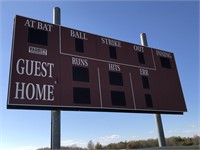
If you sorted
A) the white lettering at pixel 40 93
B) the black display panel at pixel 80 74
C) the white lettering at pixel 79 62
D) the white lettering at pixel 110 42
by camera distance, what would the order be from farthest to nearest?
the white lettering at pixel 110 42, the white lettering at pixel 79 62, the black display panel at pixel 80 74, the white lettering at pixel 40 93

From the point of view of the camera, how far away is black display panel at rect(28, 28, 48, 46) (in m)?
8.77

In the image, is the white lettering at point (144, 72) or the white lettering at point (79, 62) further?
the white lettering at point (144, 72)

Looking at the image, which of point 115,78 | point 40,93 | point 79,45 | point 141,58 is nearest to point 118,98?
point 115,78

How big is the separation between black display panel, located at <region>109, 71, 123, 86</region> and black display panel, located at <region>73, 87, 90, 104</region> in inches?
55.2

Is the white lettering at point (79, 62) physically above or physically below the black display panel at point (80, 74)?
above

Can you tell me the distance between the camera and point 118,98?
9.66 m

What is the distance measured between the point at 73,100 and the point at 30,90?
5.35 ft

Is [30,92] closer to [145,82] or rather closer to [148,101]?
[148,101]

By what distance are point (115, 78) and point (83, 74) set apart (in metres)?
1.59

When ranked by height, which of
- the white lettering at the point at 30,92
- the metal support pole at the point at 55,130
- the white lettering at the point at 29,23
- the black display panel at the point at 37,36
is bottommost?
the metal support pole at the point at 55,130

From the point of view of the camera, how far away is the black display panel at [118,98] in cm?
952

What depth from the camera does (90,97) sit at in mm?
8961

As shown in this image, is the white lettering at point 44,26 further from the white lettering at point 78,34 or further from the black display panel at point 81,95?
the black display panel at point 81,95

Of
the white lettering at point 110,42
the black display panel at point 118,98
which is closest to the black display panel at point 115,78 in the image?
the black display panel at point 118,98
